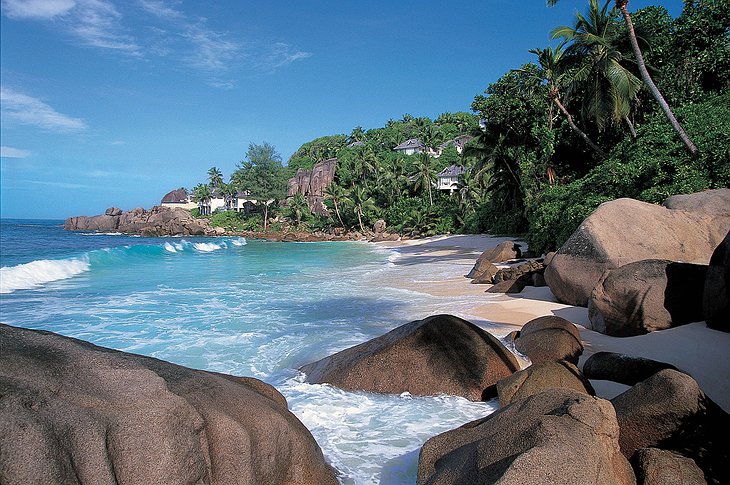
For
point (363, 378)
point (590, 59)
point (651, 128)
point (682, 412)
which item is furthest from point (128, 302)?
point (590, 59)

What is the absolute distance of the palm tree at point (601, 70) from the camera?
20859 mm

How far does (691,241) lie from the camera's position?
1011 centimetres

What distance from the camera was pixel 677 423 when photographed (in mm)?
3889

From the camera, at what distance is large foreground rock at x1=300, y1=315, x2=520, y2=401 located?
6.45 metres

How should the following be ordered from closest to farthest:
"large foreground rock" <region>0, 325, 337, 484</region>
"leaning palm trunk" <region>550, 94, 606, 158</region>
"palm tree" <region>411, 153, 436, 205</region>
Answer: "large foreground rock" <region>0, 325, 337, 484</region>
"leaning palm trunk" <region>550, 94, 606, 158</region>
"palm tree" <region>411, 153, 436, 205</region>

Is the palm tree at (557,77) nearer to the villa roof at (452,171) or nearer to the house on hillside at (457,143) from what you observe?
the villa roof at (452,171)

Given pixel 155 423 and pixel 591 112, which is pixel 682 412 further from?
pixel 591 112

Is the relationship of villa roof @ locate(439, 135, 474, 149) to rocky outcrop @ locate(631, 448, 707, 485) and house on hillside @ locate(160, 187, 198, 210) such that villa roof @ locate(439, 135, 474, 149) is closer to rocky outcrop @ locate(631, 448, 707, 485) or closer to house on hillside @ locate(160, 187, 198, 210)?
house on hillside @ locate(160, 187, 198, 210)

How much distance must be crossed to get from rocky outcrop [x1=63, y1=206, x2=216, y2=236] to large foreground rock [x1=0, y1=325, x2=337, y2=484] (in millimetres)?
70577

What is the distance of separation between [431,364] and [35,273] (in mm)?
23759

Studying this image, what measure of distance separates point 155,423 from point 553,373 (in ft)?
13.9

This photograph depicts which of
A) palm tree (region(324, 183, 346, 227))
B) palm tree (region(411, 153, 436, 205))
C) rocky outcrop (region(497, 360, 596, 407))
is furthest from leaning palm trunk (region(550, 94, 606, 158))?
palm tree (region(324, 183, 346, 227))

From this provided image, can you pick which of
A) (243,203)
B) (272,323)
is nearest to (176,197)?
(243,203)

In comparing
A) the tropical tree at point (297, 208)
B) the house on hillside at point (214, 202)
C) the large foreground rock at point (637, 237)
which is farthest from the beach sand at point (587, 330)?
the house on hillside at point (214, 202)
